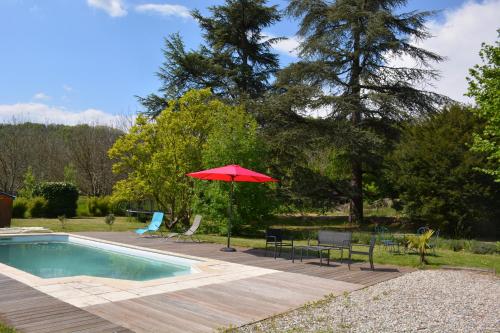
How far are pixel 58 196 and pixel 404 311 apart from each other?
23.1 m

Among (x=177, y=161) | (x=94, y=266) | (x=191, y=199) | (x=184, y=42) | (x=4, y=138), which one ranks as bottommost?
(x=94, y=266)

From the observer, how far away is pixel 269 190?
739 inches

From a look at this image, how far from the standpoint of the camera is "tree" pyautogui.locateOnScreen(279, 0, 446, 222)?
2188 cm

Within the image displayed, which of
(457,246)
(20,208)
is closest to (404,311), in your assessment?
(457,246)

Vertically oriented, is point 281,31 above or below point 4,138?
above

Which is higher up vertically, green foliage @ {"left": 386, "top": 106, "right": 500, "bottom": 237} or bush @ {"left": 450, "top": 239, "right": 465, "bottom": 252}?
green foliage @ {"left": 386, "top": 106, "right": 500, "bottom": 237}

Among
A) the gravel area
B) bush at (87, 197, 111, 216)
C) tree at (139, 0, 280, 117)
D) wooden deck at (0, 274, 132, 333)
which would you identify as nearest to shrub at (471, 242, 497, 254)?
the gravel area

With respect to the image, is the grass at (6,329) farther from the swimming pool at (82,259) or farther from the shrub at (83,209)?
the shrub at (83,209)

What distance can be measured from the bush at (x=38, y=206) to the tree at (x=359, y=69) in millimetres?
15363

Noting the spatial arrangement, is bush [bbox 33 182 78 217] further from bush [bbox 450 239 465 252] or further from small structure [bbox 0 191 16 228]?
bush [bbox 450 239 465 252]

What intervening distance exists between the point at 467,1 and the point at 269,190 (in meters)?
10.4

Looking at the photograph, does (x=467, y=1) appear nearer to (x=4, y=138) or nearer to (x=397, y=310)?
(x=397, y=310)

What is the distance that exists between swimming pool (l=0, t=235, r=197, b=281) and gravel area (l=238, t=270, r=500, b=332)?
4.21 m

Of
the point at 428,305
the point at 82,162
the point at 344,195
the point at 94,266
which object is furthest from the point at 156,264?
the point at 82,162
